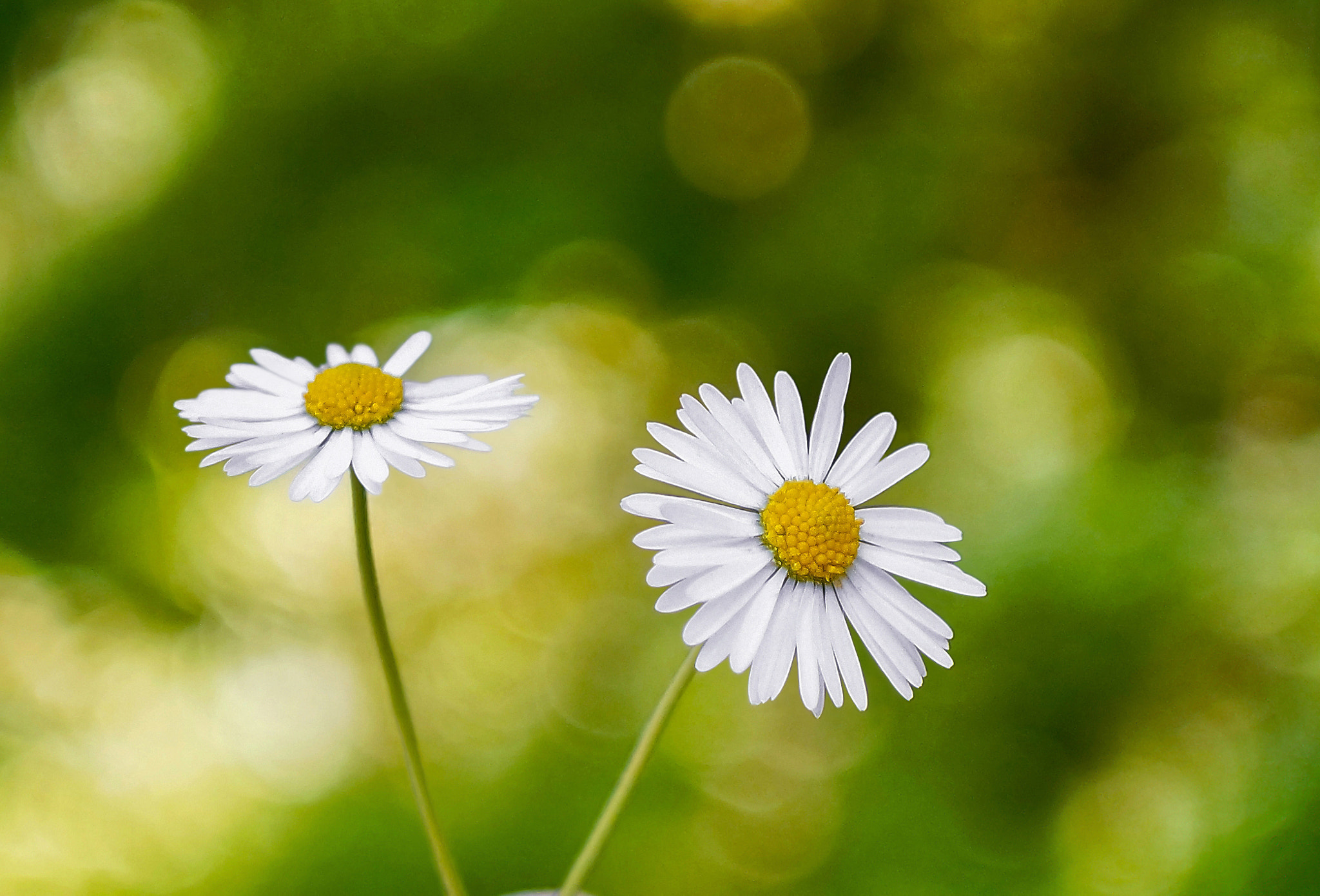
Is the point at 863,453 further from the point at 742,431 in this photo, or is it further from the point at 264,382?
the point at 264,382

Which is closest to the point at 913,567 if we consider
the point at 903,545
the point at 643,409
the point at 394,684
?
the point at 903,545

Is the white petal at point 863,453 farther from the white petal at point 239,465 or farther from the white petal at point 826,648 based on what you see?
the white petal at point 239,465

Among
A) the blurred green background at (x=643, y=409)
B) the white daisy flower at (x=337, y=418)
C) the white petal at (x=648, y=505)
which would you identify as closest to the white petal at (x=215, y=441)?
the white daisy flower at (x=337, y=418)

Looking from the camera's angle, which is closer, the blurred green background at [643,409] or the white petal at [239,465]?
the white petal at [239,465]

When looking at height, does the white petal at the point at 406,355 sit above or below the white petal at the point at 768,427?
below

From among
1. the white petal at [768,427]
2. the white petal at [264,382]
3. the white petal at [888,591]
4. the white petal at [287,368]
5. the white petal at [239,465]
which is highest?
the white petal at [768,427]

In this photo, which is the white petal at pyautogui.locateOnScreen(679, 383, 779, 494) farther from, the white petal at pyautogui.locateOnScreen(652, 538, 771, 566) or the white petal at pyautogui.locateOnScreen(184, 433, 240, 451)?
the white petal at pyautogui.locateOnScreen(184, 433, 240, 451)

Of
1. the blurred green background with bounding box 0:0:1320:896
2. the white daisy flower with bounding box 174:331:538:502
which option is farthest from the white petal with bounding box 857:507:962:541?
the blurred green background with bounding box 0:0:1320:896
